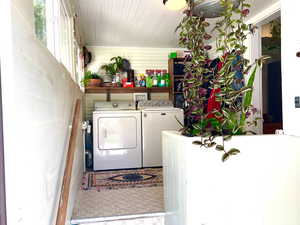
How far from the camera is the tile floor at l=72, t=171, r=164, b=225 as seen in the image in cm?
190

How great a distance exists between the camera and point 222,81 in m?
1.21

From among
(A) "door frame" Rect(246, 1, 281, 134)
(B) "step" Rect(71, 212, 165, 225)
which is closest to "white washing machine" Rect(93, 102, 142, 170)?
(B) "step" Rect(71, 212, 165, 225)

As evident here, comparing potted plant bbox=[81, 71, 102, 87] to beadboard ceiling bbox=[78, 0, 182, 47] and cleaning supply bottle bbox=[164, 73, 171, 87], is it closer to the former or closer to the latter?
beadboard ceiling bbox=[78, 0, 182, 47]

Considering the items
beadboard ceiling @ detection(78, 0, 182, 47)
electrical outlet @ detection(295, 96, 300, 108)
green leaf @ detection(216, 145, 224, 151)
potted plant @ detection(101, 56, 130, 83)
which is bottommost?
green leaf @ detection(216, 145, 224, 151)

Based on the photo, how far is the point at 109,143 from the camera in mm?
3633

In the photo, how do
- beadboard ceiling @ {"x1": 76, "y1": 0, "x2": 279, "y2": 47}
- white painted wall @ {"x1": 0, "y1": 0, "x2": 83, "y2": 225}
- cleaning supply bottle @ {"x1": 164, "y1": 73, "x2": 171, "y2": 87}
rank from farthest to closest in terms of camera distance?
cleaning supply bottle @ {"x1": 164, "y1": 73, "x2": 171, "y2": 87}
beadboard ceiling @ {"x1": 76, "y1": 0, "x2": 279, "y2": 47}
white painted wall @ {"x1": 0, "y1": 0, "x2": 83, "y2": 225}

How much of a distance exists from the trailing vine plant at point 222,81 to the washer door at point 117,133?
2273 mm

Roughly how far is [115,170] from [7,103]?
307cm

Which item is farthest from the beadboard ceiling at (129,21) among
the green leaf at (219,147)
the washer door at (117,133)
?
the green leaf at (219,147)

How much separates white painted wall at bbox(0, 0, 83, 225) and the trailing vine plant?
793 mm

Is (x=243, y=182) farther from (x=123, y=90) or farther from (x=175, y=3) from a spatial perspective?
(x=123, y=90)

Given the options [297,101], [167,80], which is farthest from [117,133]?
[297,101]

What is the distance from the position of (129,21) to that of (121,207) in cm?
246

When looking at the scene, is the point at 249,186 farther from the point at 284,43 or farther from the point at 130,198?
the point at 130,198
